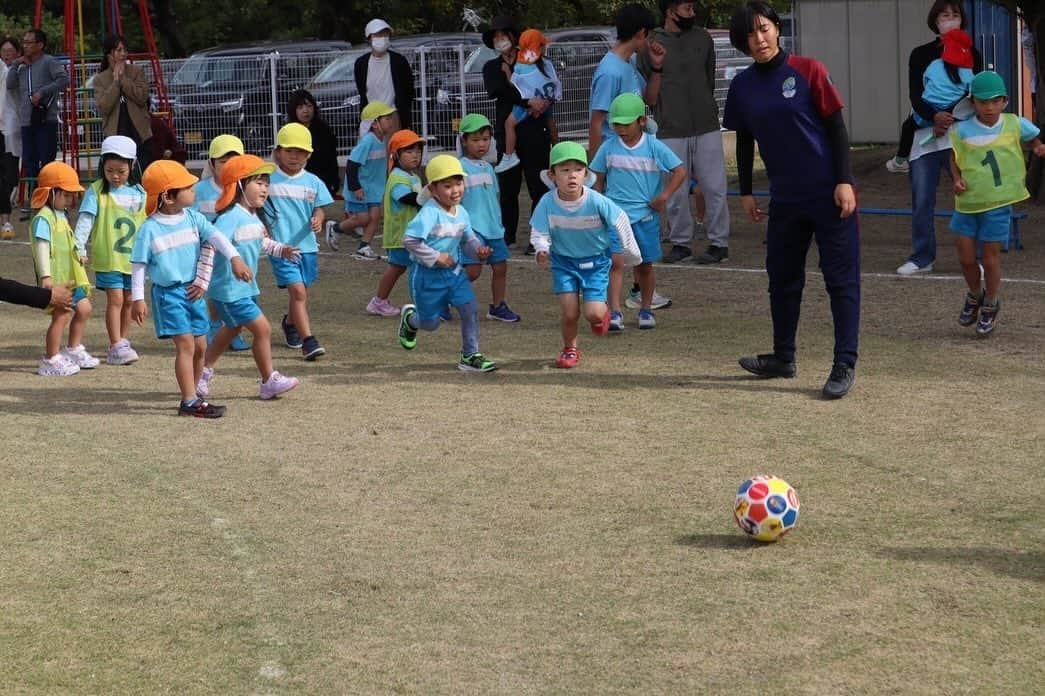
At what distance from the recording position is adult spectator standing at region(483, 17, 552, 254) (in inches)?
586

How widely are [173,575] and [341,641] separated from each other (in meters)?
1.05

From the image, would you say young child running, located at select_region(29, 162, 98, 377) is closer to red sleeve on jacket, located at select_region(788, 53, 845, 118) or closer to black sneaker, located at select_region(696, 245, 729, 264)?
red sleeve on jacket, located at select_region(788, 53, 845, 118)

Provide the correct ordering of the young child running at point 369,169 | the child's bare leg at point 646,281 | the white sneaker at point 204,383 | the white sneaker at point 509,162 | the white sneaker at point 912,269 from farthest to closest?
1. the white sneaker at point 509,162
2. the young child running at point 369,169
3. the white sneaker at point 912,269
4. the child's bare leg at point 646,281
5. the white sneaker at point 204,383

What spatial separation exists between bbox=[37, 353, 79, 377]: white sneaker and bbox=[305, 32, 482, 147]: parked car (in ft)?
42.3

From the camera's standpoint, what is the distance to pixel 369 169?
14406mm

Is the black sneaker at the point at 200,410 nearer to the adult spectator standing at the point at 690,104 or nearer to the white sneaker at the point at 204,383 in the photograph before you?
the white sneaker at the point at 204,383

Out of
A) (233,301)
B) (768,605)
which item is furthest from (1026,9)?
(768,605)

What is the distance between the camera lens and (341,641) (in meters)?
5.35

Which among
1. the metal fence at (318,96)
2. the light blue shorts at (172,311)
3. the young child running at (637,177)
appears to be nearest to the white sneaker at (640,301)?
the young child running at (637,177)

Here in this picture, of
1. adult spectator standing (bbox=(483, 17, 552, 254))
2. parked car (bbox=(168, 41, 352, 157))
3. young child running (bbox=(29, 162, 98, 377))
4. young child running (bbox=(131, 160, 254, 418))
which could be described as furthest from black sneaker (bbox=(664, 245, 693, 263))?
parked car (bbox=(168, 41, 352, 157))

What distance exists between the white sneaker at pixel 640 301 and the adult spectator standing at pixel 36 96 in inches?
361

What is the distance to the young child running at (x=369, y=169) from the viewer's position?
46.0 feet

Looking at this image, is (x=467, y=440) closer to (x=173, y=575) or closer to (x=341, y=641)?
(x=173, y=575)

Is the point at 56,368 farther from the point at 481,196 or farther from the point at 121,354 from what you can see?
the point at 481,196
